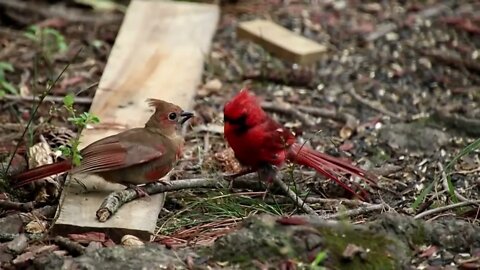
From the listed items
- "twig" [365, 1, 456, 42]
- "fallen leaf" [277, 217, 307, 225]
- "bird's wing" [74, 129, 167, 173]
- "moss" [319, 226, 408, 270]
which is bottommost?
"twig" [365, 1, 456, 42]

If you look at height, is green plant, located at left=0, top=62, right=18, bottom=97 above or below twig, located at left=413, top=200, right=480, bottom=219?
below

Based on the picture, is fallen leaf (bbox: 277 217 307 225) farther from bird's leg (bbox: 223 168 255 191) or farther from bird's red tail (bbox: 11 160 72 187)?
bird's red tail (bbox: 11 160 72 187)

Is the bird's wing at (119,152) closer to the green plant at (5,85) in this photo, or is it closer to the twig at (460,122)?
the green plant at (5,85)

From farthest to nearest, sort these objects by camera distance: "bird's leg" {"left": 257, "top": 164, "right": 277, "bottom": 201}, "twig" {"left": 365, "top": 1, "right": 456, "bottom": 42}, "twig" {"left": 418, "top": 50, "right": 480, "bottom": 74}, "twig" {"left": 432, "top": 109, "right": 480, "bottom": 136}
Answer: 1. "twig" {"left": 365, "top": 1, "right": 456, "bottom": 42}
2. "twig" {"left": 418, "top": 50, "right": 480, "bottom": 74}
3. "twig" {"left": 432, "top": 109, "right": 480, "bottom": 136}
4. "bird's leg" {"left": 257, "top": 164, "right": 277, "bottom": 201}

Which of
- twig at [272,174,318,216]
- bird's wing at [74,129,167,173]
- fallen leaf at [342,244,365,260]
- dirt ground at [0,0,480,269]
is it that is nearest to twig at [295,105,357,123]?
dirt ground at [0,0,480,269]

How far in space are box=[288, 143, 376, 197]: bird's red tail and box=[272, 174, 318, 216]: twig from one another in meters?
0.19

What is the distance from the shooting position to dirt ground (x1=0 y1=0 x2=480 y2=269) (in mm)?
4770

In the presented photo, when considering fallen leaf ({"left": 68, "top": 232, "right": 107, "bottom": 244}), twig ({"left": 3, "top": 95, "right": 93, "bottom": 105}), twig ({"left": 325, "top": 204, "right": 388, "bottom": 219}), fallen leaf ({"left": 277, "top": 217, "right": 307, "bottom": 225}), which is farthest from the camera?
twig ({"left": 3, "top": 95, "right": 93, "bottom": 105})

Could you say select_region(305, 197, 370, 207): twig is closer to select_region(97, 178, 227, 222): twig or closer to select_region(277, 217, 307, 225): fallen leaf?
Result: select_region(97, 178, 227, 222): twig

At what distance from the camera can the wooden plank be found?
265 inches

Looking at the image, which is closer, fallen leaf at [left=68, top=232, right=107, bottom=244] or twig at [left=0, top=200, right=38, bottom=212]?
fallen leaf at [left=68, top=232, right=107, bottom=244]

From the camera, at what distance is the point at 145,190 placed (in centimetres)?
474

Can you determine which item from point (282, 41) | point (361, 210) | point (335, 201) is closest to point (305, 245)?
point (361, 210)

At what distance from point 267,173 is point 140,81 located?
1.32 meters
